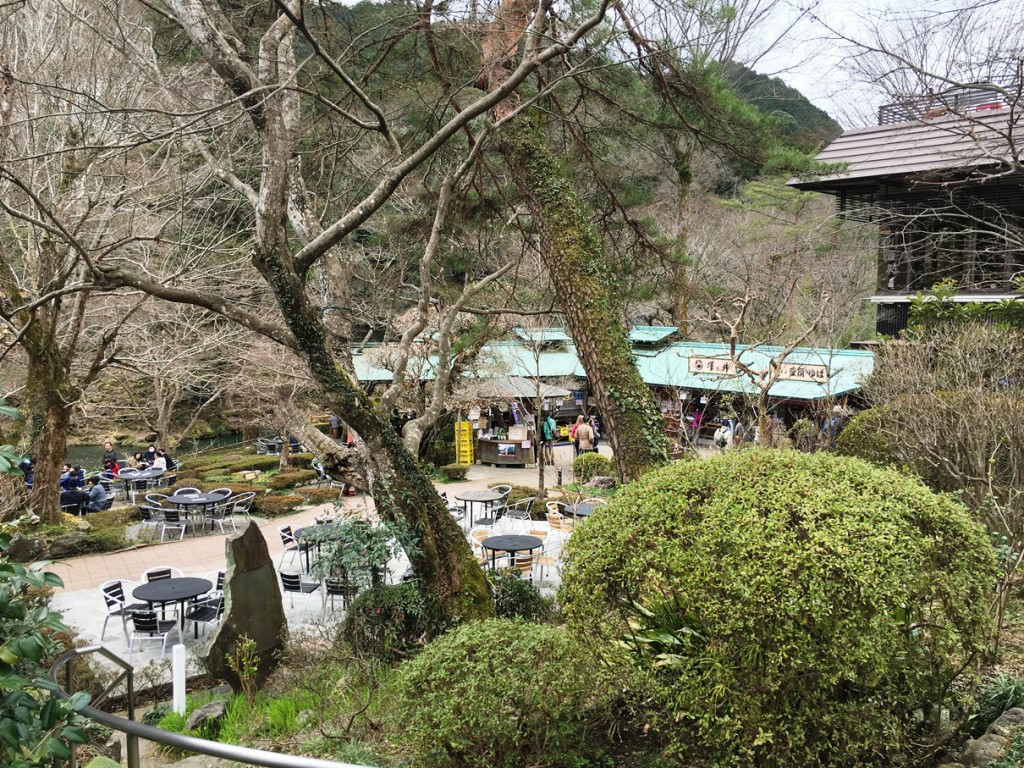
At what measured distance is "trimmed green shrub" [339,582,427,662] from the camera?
645cm

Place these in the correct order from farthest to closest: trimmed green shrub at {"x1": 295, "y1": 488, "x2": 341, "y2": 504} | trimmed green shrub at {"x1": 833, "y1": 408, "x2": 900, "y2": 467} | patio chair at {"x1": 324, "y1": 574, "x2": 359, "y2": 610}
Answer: trimmed green shrub at {"x1": 295, "y1": 488, "x2": 341, "y2": 504}
trimmed green shrub at {"x1": 833, "y1": 408, "x2": 900, "y2": 467}
patio chair at {"x1": 324, "y1": 574, "x2": 359, "y2": 610}

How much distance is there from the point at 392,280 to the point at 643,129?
781 centimetres

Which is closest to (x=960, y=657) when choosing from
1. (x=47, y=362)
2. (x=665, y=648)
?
(x=665, y=648)

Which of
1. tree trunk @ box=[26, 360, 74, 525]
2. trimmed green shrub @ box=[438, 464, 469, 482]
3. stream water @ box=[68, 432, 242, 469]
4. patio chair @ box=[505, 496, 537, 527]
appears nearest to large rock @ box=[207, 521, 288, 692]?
tree trunk @ box=[26, 360, 74, 525]

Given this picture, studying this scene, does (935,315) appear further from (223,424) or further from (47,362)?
(223,424)

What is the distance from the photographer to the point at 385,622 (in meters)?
6.51

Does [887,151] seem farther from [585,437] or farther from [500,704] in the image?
[500,704]

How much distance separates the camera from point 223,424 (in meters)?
25.2

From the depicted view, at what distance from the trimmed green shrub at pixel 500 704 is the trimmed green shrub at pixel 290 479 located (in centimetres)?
1396

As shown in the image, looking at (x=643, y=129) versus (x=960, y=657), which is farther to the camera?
(x=643, y=129)

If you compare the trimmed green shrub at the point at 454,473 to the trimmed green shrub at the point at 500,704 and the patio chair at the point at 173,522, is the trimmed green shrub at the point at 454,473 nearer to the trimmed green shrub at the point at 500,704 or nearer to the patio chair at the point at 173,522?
the patio chair at the point at 173,522

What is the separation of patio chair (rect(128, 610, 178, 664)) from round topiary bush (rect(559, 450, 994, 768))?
5793mm

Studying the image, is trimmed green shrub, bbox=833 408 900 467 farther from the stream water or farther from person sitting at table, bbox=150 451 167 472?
the stream water

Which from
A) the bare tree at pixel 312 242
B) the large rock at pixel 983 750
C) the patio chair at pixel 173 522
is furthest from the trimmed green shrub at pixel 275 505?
the large rock at pixel 983 750
